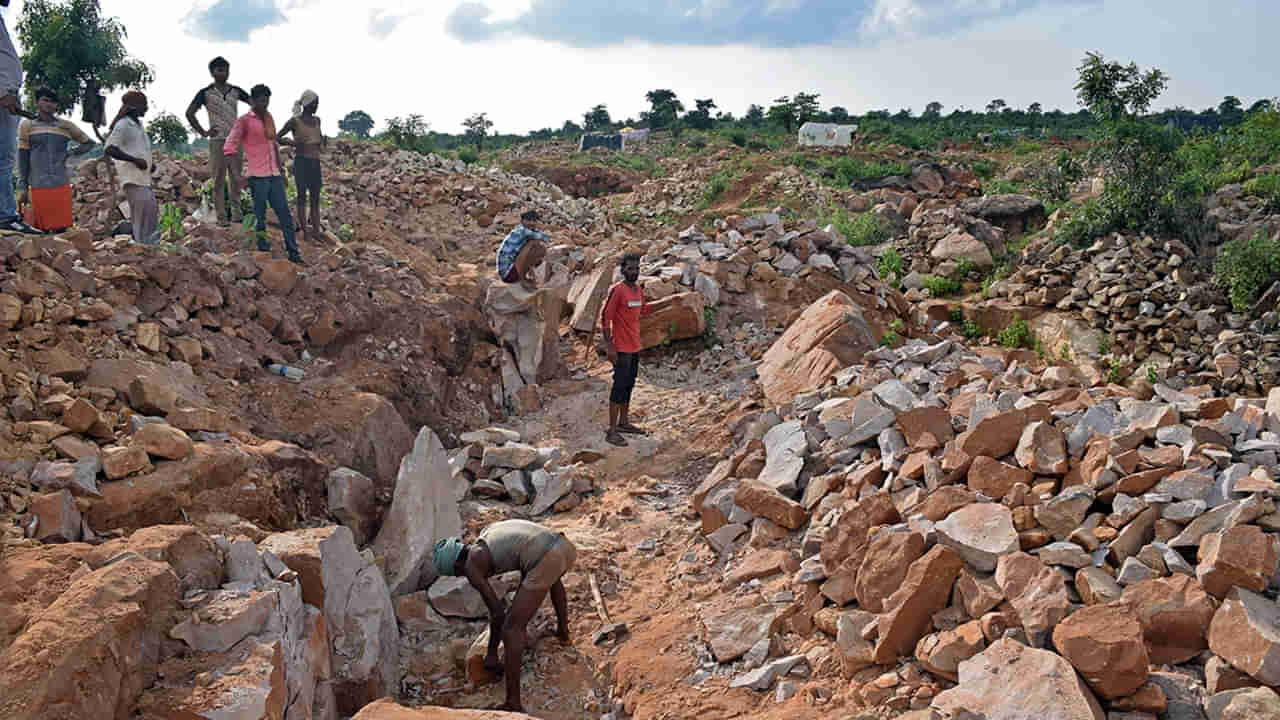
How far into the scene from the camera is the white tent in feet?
88.4

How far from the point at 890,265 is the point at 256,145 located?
26.8 ft

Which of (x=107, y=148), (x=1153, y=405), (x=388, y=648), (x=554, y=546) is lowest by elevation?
(x=388, y=648)

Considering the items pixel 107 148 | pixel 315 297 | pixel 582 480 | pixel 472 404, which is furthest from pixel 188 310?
pixel 582 480

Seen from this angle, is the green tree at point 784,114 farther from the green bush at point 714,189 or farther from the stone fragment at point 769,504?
the stone fragment at point 769,504

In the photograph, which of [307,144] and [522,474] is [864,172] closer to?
[307,144]

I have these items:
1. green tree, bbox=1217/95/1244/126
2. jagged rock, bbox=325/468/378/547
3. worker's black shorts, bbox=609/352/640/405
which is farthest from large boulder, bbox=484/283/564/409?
green tree, bbox=1217/95/1244/126

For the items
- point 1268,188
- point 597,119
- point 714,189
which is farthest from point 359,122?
point 1268,188

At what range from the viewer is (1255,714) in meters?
2.69

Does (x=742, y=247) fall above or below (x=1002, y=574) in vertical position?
above

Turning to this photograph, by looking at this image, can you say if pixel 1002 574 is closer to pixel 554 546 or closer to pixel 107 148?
pixel 554 546

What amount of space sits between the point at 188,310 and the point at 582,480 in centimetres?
302

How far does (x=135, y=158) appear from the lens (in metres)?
6.52

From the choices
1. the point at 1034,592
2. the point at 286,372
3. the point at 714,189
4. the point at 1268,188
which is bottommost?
the point at 1034,592

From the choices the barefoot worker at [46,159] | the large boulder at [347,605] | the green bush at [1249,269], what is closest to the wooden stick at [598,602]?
the large boulder at [347,605]
